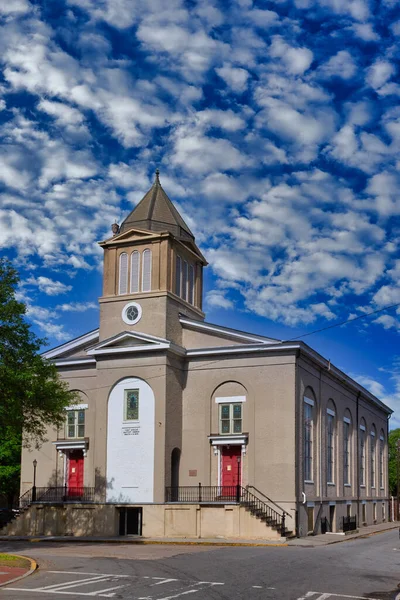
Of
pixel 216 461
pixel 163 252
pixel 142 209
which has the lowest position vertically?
pixel 216 461

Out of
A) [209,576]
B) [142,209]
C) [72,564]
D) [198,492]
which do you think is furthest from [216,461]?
[209,576]

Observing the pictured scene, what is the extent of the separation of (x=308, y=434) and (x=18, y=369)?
1822cm

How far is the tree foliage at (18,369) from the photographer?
28281 mm

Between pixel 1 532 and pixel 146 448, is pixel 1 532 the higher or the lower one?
the lower one

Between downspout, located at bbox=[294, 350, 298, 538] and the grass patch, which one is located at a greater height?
downspout, located at bbox=[294, 350, 298, 538]

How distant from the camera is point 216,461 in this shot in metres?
39.1

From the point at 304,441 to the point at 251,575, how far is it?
20.6 meters

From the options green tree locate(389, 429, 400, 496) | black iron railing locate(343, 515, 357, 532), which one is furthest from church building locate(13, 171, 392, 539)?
green tree locate(389, 429, 400, 496)

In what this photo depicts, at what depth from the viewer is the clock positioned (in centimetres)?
4075

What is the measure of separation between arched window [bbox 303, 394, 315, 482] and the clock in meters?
9.85

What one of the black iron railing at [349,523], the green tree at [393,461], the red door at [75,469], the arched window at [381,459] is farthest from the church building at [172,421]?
the green tree at [393,461]

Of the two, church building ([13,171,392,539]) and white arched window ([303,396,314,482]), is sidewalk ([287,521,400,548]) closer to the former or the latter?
church building ([13,171,392,539])

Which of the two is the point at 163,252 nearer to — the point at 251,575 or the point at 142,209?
the point at 142,209

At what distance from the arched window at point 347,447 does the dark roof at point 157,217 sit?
16.4 m
